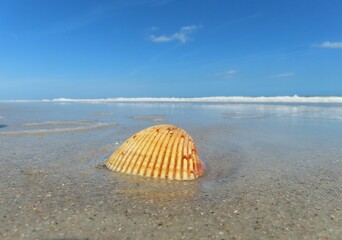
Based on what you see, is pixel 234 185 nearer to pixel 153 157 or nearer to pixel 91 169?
pixel 153 157

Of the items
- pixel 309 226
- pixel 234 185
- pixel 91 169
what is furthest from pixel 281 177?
pixel 91 169

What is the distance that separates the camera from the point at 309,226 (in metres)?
2.40

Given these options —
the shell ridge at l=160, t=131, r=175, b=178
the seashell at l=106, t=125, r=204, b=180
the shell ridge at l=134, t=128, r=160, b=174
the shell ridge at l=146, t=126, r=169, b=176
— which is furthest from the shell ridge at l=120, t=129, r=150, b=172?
the shell ridge at l=160, t=131, r=175, b=178

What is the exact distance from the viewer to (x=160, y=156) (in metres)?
3.71

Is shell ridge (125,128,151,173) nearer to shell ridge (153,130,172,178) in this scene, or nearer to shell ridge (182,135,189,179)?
shell ridge (153,130,172,178)

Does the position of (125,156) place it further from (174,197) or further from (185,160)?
(174,197)

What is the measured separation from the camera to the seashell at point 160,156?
3623 mm

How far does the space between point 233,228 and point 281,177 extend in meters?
1.63

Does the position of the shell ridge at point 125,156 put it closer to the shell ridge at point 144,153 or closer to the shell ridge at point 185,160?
the shell ridge at point 144,153

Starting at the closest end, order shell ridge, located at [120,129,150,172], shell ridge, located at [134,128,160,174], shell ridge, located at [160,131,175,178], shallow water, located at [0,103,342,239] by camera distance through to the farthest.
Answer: shallow water, located at [0,103,342,239] → shell ridge, located at [160,131,175,178] → shell ridge, located at [134,128,160,174] → shell ridge, located at [120,129,150,172]

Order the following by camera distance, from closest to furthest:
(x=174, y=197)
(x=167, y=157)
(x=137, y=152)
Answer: (x=174, y=197) < (x=167, y=157) < (x=137, y=152)

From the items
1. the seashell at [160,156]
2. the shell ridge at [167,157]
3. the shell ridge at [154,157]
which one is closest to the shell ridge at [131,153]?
the seashell at [160,156]

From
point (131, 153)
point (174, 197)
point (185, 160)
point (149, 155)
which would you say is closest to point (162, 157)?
point (149, 155)

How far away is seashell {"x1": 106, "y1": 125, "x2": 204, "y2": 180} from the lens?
3.62m
